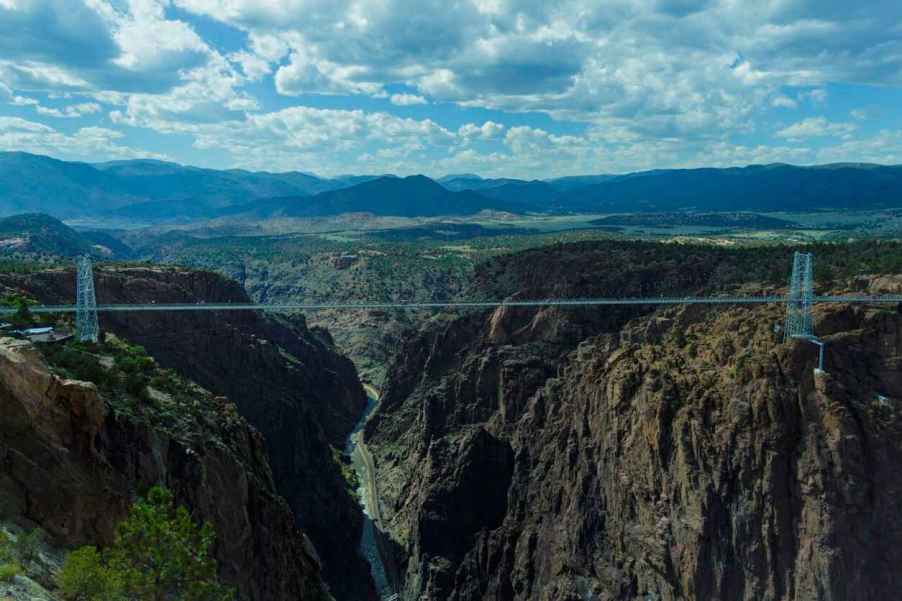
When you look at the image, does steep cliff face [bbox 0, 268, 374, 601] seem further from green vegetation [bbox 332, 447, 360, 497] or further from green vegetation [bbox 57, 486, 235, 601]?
green vegetation [bbox 57, 486, 235, 601]

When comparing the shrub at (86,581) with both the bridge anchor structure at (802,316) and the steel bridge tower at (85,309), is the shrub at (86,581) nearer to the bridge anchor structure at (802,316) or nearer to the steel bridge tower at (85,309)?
the steel bridge tower at (85,309)

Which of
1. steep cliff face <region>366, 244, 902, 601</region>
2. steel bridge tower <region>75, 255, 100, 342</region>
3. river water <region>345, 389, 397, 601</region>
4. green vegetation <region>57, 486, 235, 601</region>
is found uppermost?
steel bridge tower <region>75, 255, 100, 342</region>

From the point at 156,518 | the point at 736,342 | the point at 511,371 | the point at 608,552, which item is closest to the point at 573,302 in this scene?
the point at 511,371

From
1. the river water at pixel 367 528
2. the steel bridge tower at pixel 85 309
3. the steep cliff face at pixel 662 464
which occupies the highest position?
the steel bridge tower at pixel 85 309

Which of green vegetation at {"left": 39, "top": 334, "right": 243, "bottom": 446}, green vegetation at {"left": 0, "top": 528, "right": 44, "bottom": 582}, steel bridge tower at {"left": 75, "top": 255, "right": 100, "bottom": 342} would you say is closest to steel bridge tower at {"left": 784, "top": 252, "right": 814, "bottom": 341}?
green vegetation at {"left": 39, "top": 334, "right": 243, "bottom": 446}

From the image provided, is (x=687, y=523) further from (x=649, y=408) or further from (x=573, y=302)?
(x=573, y=302)

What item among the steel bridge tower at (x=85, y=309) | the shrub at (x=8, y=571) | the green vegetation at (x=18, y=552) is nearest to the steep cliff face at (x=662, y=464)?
the steel bridge tower at (x=85, y=309)

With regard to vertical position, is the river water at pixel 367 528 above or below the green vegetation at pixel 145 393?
below
